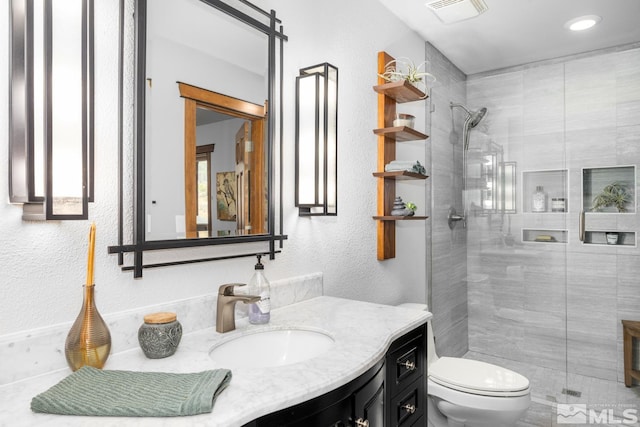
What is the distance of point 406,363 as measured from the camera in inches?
58.6

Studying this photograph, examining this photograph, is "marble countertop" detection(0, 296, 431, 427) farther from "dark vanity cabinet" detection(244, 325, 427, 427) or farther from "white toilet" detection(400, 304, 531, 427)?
"white toilet" detection(400, 304, 531, 427)

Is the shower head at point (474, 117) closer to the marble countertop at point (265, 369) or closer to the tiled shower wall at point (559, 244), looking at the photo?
the tiled shower wall at point (559, 244)

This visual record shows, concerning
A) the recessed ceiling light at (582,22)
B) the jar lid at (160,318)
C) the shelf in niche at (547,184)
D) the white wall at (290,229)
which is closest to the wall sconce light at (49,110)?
the white wall at (290,229)

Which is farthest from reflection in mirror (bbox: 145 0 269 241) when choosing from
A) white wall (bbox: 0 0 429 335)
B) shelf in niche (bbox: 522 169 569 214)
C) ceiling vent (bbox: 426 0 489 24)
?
shelf in niche (bbox: 522 169 569 214)

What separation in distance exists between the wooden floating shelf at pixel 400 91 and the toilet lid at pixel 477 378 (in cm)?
152

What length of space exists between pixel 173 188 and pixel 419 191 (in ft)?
6.39

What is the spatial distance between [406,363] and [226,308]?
0.67 metres

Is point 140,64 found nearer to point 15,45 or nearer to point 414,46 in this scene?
point 15,45

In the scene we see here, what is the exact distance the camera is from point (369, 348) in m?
1.17

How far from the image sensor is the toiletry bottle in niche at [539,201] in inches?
133

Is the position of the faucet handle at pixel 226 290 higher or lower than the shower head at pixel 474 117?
lower

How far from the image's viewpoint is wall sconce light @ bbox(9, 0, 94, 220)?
37.0 inches

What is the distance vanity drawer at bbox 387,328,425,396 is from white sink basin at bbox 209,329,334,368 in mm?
248

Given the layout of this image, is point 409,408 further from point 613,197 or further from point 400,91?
point 613,197
